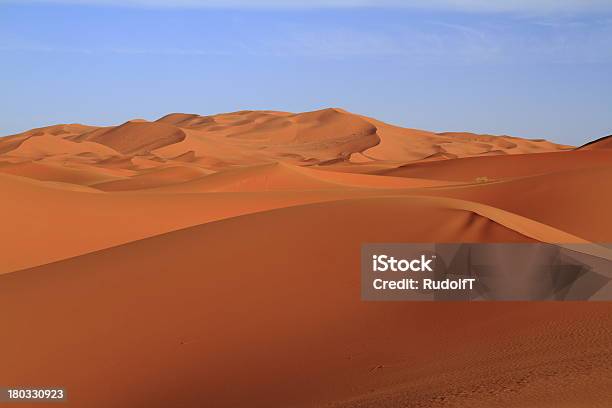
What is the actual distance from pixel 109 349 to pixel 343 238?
4.00 meters

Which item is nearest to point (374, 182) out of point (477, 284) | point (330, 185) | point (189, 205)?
point (330, 185)

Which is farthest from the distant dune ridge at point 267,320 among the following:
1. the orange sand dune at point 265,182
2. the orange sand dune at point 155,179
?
the orange sand dune at point 155,179

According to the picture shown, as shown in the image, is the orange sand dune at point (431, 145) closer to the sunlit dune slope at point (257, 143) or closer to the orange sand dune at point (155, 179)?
the sunlit dune slope at point (257, 143)

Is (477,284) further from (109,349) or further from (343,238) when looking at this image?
(109,349)

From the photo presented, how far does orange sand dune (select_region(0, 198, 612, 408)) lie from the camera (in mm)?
5633

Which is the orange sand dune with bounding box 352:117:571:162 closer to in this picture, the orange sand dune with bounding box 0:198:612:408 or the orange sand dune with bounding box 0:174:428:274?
the orange sand dune with bounding box 0:174:428:274

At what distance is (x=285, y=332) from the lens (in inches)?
312

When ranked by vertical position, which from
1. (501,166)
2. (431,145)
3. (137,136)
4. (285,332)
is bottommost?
(285,332)

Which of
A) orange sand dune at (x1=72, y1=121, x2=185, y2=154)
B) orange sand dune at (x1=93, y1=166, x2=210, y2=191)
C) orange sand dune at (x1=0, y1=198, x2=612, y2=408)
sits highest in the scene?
orange sand dune at (x1=72, y1=121, x2=185, y2=154)

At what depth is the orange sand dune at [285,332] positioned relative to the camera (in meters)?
5.63

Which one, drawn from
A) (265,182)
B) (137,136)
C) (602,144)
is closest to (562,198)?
(265,182)

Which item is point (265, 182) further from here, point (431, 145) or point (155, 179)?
point (431, 145)

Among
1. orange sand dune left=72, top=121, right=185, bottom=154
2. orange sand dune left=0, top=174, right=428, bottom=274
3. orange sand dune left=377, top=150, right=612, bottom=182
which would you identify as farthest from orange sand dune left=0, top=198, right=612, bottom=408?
orange sand dune left=72, top=121, right=185, bottom=154

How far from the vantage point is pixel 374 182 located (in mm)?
38031
